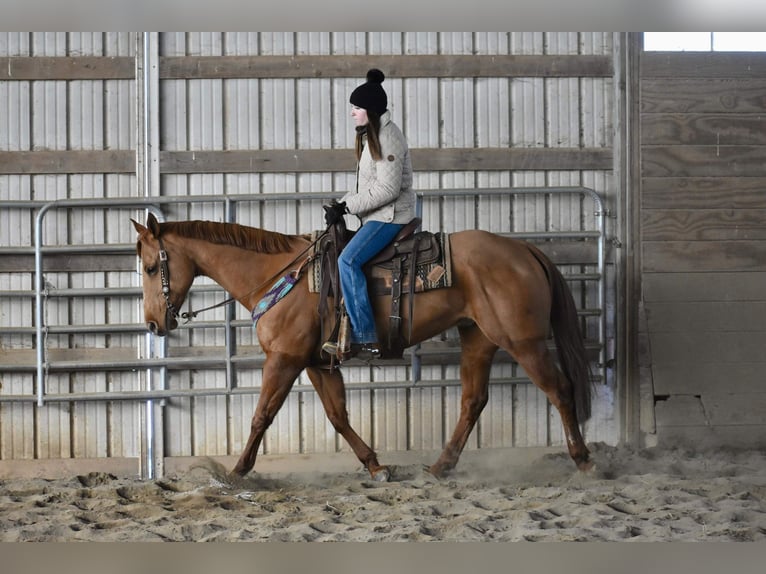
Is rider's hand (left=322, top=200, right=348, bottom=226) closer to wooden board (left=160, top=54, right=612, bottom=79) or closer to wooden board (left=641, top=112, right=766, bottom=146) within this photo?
wooden board (left=160, top=54, right=612, bottom=79)

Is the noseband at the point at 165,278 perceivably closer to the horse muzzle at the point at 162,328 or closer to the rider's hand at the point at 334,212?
the horse muzzle at the point at 162,328

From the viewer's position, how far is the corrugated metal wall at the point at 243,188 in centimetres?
588

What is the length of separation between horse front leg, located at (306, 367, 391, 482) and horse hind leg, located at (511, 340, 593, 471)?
1.01m

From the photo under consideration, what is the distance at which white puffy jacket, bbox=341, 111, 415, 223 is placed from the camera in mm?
4785

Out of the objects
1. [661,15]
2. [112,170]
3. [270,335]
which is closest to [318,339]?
[270,335]

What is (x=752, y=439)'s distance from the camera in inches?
232

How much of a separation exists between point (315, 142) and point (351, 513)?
8.75ft

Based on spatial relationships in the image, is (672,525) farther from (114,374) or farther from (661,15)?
(114,374)

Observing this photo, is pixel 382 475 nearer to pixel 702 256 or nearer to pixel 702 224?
pixel 702 256

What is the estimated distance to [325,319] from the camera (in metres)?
4.86

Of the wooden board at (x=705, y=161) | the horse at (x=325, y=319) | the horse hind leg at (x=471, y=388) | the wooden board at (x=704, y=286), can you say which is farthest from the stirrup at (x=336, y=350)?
the wooden board at (x=705, y=161)

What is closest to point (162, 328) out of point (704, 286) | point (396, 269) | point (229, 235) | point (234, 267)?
point (234, 267)

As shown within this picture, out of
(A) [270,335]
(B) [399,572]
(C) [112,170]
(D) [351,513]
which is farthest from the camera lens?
(C) [112,170]

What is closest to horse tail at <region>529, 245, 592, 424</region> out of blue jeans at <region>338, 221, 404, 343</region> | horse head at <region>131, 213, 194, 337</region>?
blue jeans at <region>338, 221, 404, 343</region>
